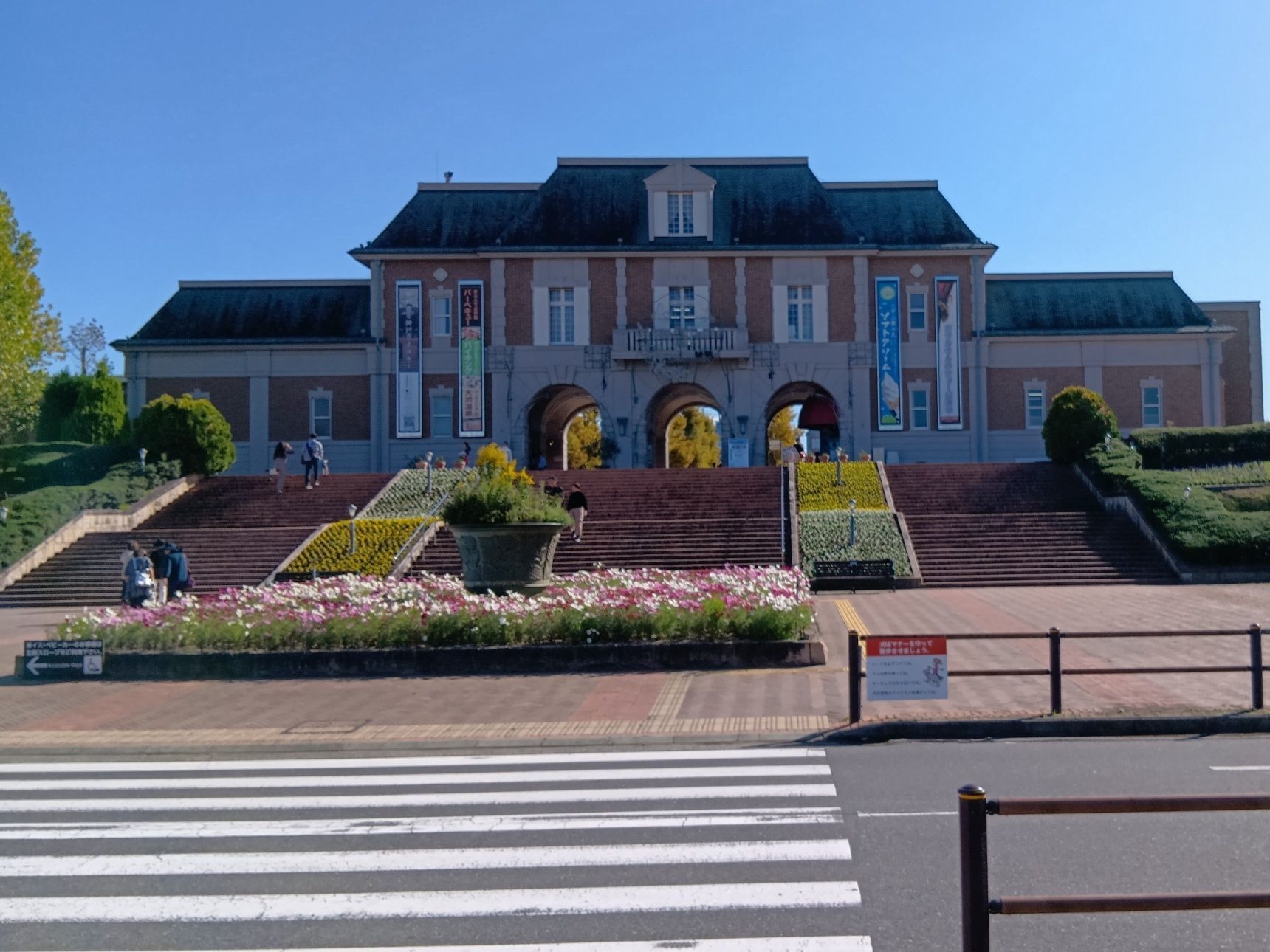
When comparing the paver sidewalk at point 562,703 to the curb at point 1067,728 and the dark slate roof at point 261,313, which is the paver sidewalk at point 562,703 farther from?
the dark slate roof at point 261,313

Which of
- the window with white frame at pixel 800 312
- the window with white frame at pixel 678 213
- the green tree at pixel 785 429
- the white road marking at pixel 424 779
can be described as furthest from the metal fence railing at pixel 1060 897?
the green tree at pixel 785 429

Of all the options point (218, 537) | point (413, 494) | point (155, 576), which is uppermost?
point (413, 494)

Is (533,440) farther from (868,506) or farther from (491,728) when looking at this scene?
(491,728)

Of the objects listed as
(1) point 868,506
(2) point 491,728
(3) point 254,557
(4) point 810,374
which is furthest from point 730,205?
(2) point 491,728

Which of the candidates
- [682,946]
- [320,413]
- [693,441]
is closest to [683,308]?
[320,413]

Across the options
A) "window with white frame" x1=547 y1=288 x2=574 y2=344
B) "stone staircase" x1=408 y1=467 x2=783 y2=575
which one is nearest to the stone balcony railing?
"window with white frame" x1=547 y1=288 x2=574 y2=344

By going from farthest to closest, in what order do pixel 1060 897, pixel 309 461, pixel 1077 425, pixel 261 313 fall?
pixel 261 313 < pixel 309 461 < pixel 1077 425 < pixel 1060 897

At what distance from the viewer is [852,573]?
28812mm

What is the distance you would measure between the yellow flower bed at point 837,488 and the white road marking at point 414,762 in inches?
946

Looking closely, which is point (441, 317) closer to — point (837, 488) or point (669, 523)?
point (837, 488)

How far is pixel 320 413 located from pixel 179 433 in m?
10.2

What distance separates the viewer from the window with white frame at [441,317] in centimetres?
4922

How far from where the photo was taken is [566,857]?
7.30m

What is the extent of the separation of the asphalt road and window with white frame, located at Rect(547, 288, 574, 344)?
129 ft
